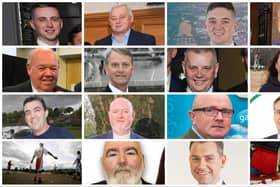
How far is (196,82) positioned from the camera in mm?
2668

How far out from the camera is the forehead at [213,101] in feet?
8.76

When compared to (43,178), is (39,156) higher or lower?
higher

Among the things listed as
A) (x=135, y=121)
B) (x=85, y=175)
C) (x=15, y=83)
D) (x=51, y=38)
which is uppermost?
(x=51, y=38)

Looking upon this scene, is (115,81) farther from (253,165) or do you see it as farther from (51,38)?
(253,165)

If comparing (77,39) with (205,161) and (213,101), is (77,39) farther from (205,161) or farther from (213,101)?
(205,161)

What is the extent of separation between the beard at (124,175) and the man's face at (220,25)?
0.77 m

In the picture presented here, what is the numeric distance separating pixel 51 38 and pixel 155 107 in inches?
25.1

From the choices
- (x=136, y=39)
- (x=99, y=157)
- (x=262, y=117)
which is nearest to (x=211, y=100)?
(x=262, y=117)

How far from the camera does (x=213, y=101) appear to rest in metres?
2.67

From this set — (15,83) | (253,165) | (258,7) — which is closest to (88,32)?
(15,83)

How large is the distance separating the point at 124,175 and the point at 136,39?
0.70 meters

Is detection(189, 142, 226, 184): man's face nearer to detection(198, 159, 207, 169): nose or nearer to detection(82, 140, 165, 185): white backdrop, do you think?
detection(198, 159, 207, 169): nose

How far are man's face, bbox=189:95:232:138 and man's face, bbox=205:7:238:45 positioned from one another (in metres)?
0.29

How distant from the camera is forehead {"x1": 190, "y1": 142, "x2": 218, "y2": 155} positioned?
2.68 m
